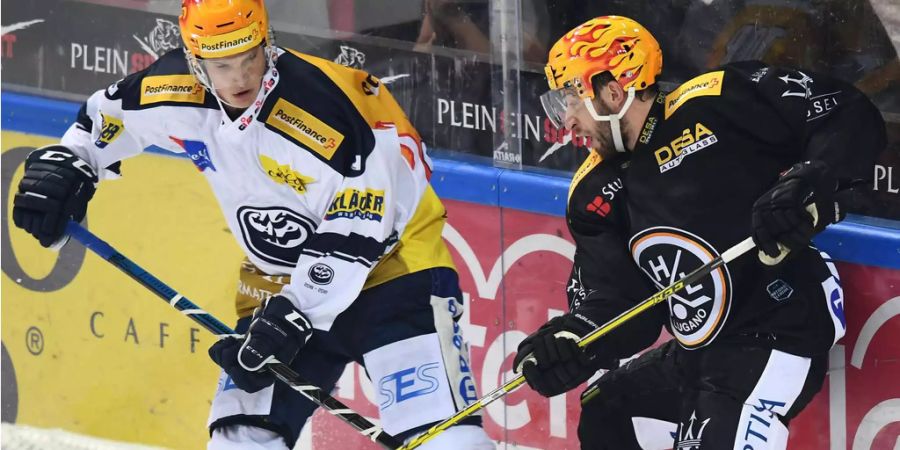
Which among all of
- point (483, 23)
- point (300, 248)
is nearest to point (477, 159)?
point (483, 23)

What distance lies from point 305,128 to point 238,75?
0.20 meters

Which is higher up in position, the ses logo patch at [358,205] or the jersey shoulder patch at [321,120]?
the jersey shoulder patch at [321,120]

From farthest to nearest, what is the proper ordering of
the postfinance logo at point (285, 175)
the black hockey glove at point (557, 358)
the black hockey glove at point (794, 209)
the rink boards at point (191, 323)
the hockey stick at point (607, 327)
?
1. the rink boards at point (191, 323)
2. the postfinance logo at point (285, 175)
3. the black hockey glove at point (557, 358)
4. the hockey stick at point (607, 327)
5. the black hockey glove at point (794, 209)

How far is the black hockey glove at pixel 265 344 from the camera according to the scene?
165 inches

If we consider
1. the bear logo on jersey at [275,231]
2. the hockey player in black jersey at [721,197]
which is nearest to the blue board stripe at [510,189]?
the hockey player in black jersey at [721,197]

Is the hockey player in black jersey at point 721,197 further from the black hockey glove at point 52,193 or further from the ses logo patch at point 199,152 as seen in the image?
the black hockey glove at point 52,193

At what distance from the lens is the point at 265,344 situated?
4180mm

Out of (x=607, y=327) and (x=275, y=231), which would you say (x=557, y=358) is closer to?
(x=607, y=327)

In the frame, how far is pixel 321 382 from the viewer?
4.53 m

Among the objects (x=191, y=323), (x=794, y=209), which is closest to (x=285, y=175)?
(x=794, y=209)

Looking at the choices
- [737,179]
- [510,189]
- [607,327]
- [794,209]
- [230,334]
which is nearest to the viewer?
[794,209]

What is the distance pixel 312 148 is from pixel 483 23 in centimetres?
108

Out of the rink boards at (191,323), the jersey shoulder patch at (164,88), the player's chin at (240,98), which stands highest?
the player's chin at (240,98)

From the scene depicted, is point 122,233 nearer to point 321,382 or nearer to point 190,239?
point 190,239
